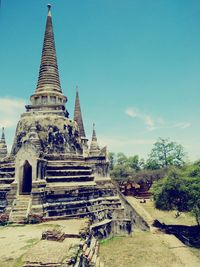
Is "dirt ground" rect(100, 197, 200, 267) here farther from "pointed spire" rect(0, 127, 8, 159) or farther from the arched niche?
"pointed spire" rect(0, 127, 8, 159)

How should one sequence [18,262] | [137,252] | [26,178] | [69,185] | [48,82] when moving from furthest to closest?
[48,82], [26,178], [69,185], [137,252], [18,262]

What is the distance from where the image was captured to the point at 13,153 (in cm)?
2492

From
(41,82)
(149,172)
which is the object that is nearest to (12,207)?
(41,82)

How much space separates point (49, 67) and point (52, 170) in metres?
11.0

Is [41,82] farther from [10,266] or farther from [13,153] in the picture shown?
[10,266]

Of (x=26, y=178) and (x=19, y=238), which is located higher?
(x=26, y=178)

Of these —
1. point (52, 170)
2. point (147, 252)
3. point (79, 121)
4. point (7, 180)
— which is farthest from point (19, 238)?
point (79, 121)

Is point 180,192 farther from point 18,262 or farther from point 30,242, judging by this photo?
point 18,262

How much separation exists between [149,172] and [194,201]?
31.8m

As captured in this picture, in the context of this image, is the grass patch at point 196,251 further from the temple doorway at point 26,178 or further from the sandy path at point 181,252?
the temple doorway at point 26,178

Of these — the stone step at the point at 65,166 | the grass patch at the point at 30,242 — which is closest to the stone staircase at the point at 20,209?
the stone step at the point at 65,166

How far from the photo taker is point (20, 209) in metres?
19.4

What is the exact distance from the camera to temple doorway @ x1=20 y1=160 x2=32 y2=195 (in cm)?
2177

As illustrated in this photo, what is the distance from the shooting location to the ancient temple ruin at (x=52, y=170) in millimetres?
20391
